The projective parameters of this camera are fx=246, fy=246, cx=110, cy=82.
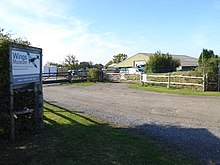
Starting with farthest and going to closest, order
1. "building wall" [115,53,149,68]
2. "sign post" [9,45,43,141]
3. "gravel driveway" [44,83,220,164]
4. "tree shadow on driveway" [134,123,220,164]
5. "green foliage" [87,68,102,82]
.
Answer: "building wall" [115,53,149,68], "green foliage" [87,68,102,82], "sign post" [9,45,43,141], "gravel driveway" [44,83,220,164], "tree shadow on driveway" [134,123,220,164]

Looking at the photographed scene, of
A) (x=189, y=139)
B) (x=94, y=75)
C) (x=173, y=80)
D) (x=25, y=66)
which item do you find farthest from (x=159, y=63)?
(x=25, y=66)

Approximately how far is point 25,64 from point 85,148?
9.44ft

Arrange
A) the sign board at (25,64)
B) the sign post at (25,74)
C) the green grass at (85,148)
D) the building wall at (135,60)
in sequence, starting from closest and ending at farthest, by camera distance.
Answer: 1. the green grass at (85,148)
2. the sign post at (25,74)
3. the sign board at (25,64)
4. the building wall at (135,60)

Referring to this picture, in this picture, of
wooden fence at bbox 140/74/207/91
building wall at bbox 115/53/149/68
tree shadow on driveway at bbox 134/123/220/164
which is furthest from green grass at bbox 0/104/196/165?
building wall at bbox 115/53/149/68

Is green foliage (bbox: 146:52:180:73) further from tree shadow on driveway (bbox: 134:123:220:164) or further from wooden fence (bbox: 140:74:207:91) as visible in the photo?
tree shadow on driveway (bbox: 134:123:220:164)

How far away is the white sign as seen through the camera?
20.1 feet

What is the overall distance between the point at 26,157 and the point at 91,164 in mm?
1346

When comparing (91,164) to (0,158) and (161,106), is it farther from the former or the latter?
(161,106)

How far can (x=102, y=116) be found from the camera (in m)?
9.16

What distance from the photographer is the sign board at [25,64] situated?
6090mm

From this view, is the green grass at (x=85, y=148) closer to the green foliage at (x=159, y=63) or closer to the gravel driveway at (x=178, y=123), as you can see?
the gravel driveway at (x=178, y=123)

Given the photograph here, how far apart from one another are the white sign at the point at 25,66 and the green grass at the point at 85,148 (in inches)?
59.1

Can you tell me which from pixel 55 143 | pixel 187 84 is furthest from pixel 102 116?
pixel 187 84

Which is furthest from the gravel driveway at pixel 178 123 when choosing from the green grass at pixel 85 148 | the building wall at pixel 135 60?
the building wall at pixel 135 60
